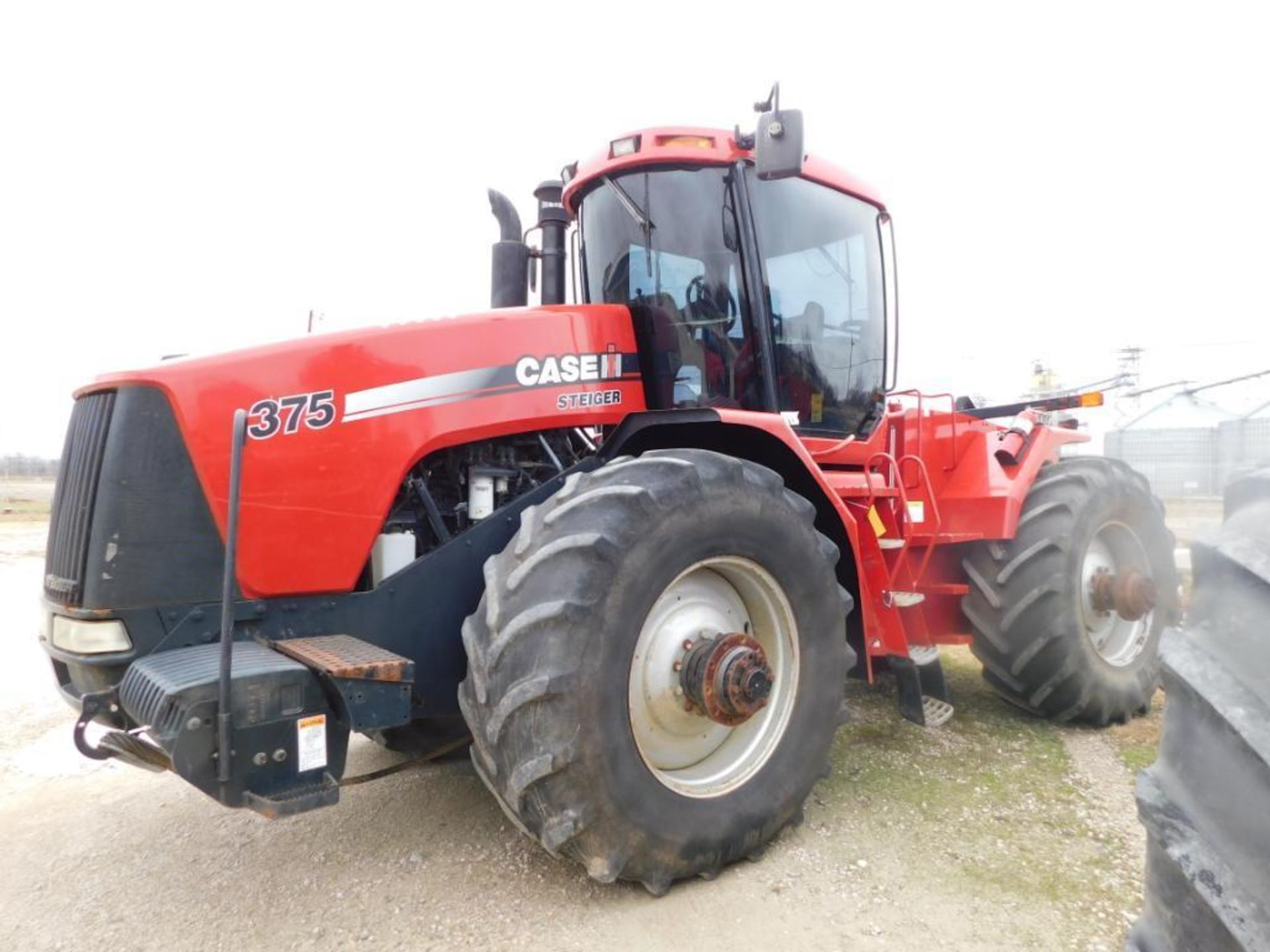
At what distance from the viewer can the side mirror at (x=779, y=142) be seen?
2809 mm

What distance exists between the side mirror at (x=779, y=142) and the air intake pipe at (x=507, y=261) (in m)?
1.43

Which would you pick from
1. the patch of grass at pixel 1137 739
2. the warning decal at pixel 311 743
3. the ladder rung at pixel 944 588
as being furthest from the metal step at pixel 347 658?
the patch of grass at pixel 1137 739

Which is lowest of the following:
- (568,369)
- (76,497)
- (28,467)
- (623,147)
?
(28,467)

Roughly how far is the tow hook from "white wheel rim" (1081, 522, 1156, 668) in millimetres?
4195

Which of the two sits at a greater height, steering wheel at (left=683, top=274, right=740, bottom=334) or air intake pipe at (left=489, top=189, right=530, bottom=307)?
air intake pipe at (left=489, top=189, right=530, bottom=307)

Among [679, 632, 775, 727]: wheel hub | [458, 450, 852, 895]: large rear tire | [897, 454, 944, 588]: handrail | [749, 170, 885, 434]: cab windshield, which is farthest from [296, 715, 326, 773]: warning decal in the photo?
[897, 454, 944, 588]: handrail

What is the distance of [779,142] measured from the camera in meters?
2.83

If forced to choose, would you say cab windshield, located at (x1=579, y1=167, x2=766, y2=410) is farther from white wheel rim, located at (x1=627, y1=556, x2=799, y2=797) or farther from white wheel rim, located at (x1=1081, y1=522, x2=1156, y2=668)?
white wheel rim, located at (x1=1081, y1=522, x2=1156, y2=668)

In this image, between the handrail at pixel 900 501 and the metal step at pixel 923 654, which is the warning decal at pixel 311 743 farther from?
the metal step at pixel 923 654

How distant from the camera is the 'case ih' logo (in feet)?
9.52

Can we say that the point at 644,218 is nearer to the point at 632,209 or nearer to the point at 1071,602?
the point at 632,209

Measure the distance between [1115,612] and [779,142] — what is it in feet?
10.4

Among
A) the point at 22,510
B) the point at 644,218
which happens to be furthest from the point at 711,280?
the point at 22,510

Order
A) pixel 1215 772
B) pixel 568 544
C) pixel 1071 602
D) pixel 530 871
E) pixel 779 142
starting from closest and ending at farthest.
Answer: pixel 1215 772 < pixel 568 544 < pixel 530 871 < pixel 779 142 < pixel 1071 602
